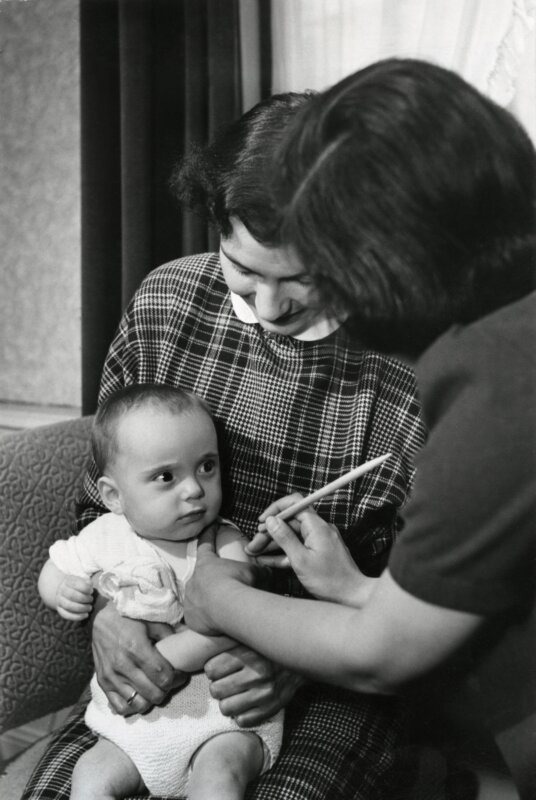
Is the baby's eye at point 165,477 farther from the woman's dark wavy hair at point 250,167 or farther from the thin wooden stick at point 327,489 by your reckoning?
the woman's dark wavy hair at point 250,167

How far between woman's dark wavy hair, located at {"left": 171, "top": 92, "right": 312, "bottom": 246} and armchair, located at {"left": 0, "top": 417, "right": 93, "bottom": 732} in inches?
15.1

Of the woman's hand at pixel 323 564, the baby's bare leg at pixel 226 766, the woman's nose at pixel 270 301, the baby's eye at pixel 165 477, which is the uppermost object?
the woman's nose at pixel 270 301

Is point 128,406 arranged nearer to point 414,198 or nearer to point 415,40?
point 414,198

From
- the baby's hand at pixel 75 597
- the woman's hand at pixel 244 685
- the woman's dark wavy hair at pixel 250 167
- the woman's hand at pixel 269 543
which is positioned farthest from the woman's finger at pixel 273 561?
the woman's dark wavy hair at pixel 250 167

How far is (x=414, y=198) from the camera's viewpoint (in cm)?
58

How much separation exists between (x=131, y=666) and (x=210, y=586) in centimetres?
15

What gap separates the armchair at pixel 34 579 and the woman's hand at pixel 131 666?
0.40ft

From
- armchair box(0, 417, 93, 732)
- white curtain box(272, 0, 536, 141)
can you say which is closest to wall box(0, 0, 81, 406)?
white curtain box(272, 0, 536, 141)

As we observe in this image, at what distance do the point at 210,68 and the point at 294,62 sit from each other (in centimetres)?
18

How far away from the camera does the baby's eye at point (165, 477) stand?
90 cm

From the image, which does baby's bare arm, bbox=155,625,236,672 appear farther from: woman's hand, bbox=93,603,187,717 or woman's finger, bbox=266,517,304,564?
woman's finger, bbox=266,517,304,564

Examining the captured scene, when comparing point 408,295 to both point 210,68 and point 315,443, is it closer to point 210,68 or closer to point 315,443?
point 315,443

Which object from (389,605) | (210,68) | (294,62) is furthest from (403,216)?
(210,68)

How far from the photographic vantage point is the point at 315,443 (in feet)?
3.23
